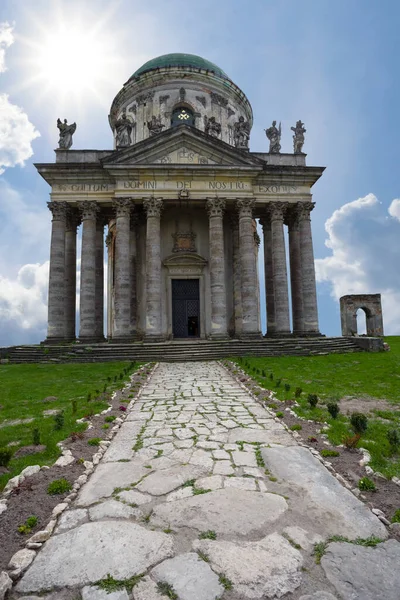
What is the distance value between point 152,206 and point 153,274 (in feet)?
15.2

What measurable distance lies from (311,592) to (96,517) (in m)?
2.27

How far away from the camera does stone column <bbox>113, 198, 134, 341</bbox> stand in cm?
2181

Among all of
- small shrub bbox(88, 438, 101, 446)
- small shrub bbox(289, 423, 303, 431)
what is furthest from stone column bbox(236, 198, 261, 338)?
small shrub bbox(88, 438, 101, 446)

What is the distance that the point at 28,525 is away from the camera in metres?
3.57

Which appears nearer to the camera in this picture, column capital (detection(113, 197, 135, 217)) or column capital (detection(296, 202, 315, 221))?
column capital (detection(113, 197, 135, 217))

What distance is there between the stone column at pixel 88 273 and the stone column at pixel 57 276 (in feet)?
4.62

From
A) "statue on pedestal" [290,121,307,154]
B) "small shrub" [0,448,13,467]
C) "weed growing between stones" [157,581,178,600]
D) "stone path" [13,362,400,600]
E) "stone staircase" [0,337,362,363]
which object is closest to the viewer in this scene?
"weed growing between stones" [157,581,178,600]

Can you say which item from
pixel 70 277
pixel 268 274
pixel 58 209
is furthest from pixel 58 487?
pixel 268 274

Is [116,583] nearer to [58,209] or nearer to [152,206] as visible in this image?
[152,206]

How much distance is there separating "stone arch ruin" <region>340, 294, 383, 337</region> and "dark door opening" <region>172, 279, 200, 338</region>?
11.7m

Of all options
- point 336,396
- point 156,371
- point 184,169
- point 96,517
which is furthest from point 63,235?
point 96,517

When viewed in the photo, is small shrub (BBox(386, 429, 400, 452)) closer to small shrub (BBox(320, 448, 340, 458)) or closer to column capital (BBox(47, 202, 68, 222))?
small shrub (BBox(320, 448, 340, 458))

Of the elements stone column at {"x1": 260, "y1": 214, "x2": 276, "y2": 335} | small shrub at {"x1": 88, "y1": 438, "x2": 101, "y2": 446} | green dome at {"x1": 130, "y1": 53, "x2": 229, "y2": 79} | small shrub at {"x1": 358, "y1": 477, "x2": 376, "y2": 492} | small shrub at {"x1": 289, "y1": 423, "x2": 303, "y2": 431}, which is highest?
green dome at {"x1": 130, "y1": 53, "x2": 229, "y2": 79}

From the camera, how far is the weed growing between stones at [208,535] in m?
3.29
